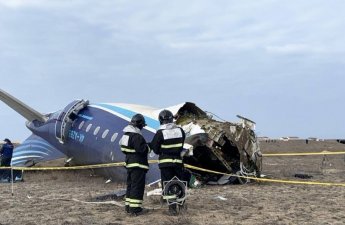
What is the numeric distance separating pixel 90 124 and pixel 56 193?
16.0ft

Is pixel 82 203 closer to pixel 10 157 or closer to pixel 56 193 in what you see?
pixel 56 193

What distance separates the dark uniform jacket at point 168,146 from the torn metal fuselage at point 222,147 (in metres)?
5.13

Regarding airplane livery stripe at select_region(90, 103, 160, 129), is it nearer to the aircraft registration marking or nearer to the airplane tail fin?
the aircraft registration marking

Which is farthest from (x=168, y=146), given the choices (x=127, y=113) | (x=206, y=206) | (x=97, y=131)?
(x=97, y=131)

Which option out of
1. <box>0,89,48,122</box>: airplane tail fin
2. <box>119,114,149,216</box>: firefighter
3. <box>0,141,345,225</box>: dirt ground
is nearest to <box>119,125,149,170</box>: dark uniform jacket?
<box>119,114,149,216</box>: firefighter

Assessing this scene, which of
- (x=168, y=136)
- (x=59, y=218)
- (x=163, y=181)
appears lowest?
(x=59, y=218)

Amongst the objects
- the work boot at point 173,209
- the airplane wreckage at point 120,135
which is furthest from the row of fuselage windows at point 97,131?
the work boot at point 173,209

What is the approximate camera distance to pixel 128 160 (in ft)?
32.8

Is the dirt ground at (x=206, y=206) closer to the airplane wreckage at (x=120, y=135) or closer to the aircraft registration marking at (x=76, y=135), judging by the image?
the airplane wreckage at (x=120, y=135)

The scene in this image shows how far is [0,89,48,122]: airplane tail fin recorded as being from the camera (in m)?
22.3

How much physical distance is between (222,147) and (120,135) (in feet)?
12.0

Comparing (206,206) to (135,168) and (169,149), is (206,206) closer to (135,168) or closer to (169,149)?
(169,149)

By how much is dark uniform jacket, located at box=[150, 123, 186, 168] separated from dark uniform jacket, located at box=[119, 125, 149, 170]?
0.81 ft

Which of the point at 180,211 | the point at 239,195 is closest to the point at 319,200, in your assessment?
the point at 239,195
